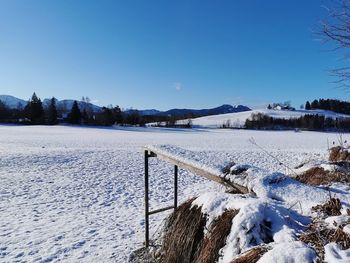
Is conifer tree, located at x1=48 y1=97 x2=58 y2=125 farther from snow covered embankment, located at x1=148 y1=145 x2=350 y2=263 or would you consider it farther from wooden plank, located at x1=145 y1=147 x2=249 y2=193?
snow covered embankment, located at x1=148 y1=145 x2=350 y2=263

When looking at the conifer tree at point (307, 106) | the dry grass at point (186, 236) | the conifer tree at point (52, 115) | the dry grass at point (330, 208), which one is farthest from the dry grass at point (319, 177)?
the conifer tree at point (307, 106)

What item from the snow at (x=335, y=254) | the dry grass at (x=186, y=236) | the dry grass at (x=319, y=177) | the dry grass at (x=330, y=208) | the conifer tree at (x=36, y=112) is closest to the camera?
the snow at (x=335, y=254)

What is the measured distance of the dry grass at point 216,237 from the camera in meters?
2.48

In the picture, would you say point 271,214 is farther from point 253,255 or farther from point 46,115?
point 46,115

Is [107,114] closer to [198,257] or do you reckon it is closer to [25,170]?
[25,170]

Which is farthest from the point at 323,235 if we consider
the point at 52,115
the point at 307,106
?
the point at 307,106

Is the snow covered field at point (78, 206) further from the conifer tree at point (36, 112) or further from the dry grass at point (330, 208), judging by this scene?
the conifer tree at point (36, 112)

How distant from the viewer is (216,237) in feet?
8.32

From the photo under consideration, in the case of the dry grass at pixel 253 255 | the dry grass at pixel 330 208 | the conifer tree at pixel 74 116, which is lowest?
the dry grass at pixel 253 255

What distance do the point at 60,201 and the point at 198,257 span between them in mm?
7947

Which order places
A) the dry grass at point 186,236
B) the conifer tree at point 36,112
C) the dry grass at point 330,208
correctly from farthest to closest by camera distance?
the conifer tree at point 36,112 < the dry grass at point 186,236 < the dry grass at point 330,208

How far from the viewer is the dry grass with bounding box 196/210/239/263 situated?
2.48m

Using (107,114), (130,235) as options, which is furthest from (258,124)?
(130,235)

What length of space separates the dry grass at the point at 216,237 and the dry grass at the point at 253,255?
41cm
